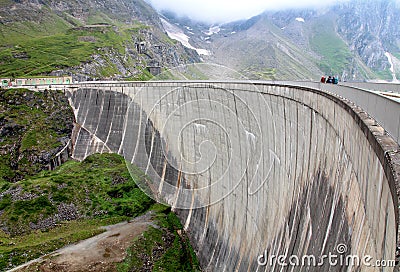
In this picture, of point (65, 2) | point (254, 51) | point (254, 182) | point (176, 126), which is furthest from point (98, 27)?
point (254, 182)

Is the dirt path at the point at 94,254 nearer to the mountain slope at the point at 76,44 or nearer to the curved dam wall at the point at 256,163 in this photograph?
the curved dam wall at the point at 256,163

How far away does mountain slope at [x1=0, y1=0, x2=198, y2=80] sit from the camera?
68.5 m

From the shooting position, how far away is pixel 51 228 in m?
31.0

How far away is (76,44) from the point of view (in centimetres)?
8169

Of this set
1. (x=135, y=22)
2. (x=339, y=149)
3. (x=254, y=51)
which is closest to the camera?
(x=339, y=149)

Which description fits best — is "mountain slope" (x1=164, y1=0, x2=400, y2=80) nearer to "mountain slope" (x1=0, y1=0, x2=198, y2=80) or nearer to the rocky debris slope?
"mountain slope" (x1=0, y1=0, x2=198, y2=80)

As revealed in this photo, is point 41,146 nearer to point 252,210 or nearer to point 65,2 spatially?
point 252,210

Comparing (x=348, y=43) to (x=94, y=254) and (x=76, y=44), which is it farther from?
(x=94, y=254)

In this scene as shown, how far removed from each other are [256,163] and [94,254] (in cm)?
1254

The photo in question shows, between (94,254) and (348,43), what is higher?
(348,43)

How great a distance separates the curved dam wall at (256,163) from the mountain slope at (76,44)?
25041 mm

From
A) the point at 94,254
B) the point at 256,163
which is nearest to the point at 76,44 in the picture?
the point at 94,254

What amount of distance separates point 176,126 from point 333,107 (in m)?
23.4

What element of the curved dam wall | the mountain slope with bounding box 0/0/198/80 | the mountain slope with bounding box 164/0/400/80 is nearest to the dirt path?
the curved dam wall
